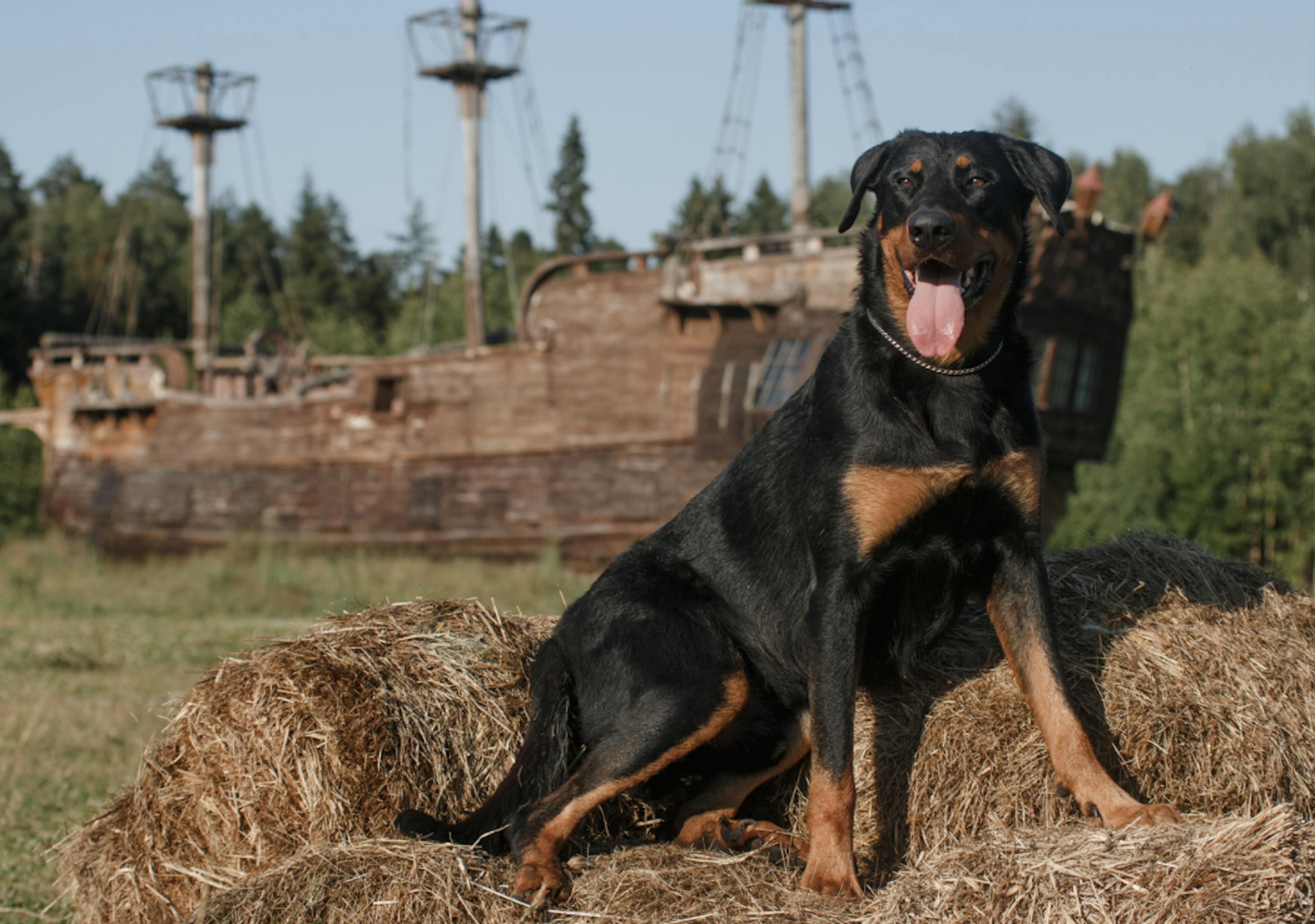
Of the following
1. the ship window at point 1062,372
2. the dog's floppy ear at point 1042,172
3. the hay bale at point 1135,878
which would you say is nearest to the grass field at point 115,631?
the hay bale at point 1135,878

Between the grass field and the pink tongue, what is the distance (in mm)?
2041

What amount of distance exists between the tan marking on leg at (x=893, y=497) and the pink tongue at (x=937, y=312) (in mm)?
370

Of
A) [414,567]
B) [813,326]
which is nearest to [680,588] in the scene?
[813,326]

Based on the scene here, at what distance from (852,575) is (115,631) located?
43.1 ft

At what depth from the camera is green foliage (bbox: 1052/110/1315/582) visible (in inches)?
1131

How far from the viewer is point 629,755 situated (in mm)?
3621

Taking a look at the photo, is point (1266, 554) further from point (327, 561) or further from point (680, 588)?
point (680, 588)

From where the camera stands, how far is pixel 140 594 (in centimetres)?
1994

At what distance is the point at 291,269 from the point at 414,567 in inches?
2026

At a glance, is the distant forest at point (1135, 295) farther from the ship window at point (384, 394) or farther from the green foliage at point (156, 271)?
the ship window at point (384, 394)

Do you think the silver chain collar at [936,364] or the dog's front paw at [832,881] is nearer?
the dog's front paw at [832,881]

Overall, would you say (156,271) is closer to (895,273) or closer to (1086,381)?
(1086,381)

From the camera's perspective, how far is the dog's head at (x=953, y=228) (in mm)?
3457

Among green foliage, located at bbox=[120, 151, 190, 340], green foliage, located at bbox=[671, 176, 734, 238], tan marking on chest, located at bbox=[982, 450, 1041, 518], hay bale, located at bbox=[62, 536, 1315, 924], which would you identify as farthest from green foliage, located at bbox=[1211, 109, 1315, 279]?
green foliage, located at bbox=[120, 151, 190, 340]
